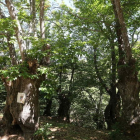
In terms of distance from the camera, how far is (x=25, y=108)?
5.07 metres

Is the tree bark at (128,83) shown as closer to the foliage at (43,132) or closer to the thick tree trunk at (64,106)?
the foliage at (43,132)

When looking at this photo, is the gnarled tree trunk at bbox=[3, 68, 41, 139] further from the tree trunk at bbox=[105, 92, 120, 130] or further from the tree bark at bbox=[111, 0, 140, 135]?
the tree trunk at bbox=[105, 92, 120, 130]

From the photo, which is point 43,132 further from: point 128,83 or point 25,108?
point 128,83

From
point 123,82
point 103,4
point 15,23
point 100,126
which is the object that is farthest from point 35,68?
point 100,126

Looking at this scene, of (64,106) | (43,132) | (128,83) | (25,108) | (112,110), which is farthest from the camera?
(64,106)

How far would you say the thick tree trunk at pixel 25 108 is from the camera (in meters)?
5.04

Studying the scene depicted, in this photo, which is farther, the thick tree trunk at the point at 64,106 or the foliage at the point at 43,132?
the thick tree trunk at the point at 64,106

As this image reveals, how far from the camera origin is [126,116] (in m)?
5.76

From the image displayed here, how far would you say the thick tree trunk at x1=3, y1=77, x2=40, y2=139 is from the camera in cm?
504

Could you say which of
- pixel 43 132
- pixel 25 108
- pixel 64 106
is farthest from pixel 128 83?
pixel 64 106

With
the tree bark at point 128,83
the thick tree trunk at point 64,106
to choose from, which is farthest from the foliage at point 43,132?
the thick tree trunk at point 64,106

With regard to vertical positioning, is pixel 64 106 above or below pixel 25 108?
below

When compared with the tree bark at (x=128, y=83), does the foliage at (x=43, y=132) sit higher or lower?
lower

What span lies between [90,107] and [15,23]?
33.3ft
